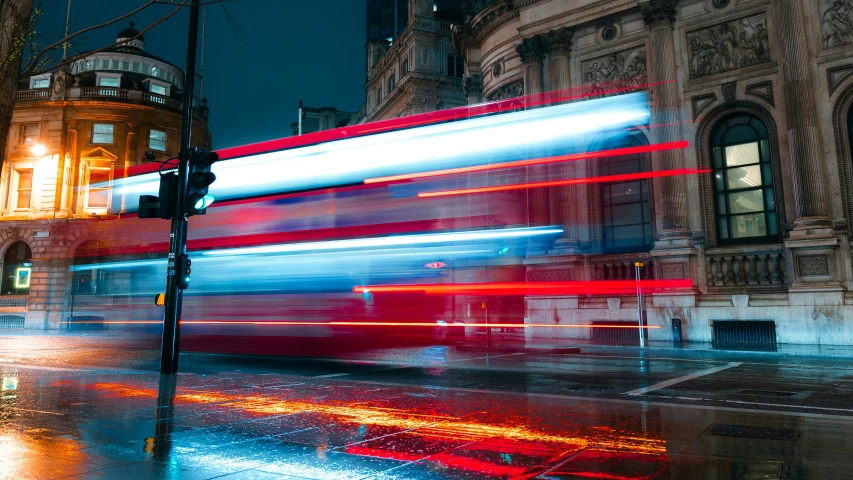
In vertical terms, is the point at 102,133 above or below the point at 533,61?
above

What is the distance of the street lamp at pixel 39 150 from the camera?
145 feet

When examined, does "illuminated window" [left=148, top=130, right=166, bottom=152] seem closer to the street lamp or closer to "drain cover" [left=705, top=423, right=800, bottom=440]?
the street lamp

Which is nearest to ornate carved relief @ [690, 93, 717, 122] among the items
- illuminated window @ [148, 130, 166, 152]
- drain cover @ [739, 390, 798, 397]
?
drain cover @ [739, 390, 798, 397]

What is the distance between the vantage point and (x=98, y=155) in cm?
4484

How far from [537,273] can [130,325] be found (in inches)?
573

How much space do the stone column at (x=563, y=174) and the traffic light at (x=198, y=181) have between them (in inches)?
627

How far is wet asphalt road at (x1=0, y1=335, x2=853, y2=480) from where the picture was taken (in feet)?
14.8

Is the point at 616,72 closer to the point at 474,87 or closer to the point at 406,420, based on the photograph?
the point at 474,87

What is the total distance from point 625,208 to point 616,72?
5.45 m

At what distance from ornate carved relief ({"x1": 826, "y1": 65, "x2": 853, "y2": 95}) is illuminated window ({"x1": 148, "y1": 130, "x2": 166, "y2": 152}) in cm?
4280

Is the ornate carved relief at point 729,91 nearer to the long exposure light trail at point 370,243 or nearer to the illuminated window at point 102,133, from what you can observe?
the long exposure light trail at point 370,243

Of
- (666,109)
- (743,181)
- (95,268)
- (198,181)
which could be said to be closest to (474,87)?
(666,109)

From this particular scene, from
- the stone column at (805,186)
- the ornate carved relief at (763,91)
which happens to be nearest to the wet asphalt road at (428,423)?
the stone column at (805,186)

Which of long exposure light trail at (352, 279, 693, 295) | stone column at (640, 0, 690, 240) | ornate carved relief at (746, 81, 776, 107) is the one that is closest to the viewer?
long exposure light trail at (352, 279, 693, 295)
